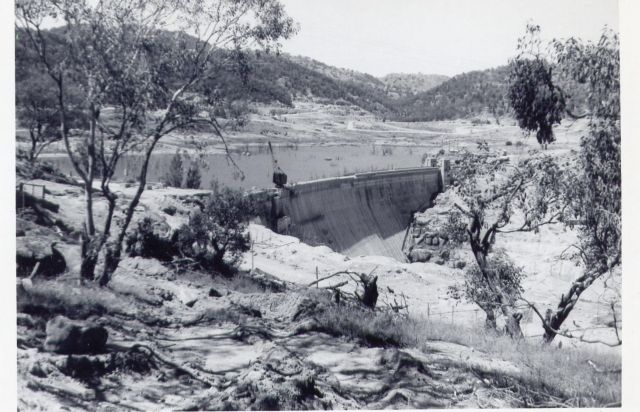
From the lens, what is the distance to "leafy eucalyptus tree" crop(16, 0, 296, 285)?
238 inches

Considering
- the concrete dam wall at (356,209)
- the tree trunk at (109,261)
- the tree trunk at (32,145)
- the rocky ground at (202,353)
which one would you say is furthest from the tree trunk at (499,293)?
the concrete dam wall at (356,209)

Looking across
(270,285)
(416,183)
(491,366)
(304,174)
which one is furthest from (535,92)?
(416,183)

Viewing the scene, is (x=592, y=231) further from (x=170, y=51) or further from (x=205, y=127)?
(x=170, y=51)

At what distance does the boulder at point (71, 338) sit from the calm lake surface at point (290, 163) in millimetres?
5582

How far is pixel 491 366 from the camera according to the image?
621 centimetres

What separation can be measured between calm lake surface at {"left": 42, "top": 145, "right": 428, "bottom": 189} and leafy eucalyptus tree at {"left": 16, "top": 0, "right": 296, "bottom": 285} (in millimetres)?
3638

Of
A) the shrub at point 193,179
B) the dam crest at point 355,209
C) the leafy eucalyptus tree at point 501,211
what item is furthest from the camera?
the dam crest at point 355,209

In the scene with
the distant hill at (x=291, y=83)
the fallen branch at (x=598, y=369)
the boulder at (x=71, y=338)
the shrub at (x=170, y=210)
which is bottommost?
the fallen branch at (x=598, y=369)

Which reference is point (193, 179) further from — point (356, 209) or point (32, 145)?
point (32, 145)

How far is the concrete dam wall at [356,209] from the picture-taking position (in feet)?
63.5

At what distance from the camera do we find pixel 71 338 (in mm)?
4984

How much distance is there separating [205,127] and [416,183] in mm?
24312

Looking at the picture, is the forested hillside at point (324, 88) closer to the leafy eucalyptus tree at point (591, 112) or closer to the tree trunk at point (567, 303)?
the leafy eucalyptus tree at point (591, 112)
